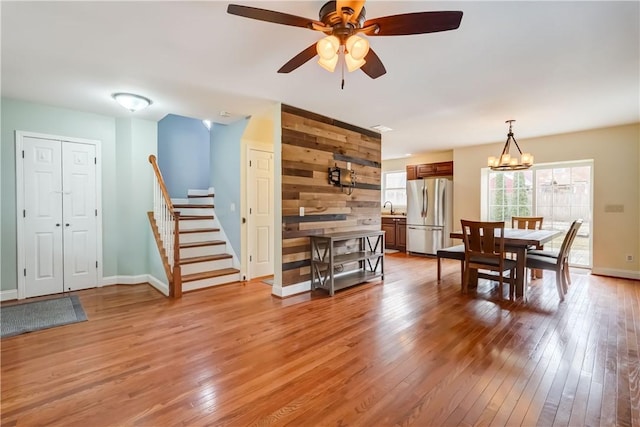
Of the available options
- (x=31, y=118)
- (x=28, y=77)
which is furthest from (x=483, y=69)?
(x=31, y=118)

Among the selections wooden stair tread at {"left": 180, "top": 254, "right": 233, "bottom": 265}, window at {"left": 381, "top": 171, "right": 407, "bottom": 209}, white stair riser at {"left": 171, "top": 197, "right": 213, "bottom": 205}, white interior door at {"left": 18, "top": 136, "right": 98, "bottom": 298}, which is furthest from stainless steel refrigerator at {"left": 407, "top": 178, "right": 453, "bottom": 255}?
white interior door at {"left": 18, "top": 136, "right": 98, "bottom": 298}

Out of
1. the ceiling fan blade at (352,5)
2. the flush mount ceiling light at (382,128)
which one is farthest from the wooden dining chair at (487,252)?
the ceiling fan blade at (352,5)

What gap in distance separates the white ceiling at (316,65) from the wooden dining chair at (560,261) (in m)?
1.66

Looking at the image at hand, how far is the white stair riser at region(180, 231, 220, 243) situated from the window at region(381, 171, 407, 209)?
519 centimetres

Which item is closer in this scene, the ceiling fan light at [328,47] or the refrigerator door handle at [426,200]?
the ceiling fan light at [328,47]

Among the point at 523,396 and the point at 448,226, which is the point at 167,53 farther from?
the point at 448,226

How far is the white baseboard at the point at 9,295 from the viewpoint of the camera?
3.67 meters

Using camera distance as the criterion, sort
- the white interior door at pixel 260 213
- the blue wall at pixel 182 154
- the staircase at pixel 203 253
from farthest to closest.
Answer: the blue wall at pixel 182 154
the white interior door at pixel 260 213
the staircase at pixel 203 253

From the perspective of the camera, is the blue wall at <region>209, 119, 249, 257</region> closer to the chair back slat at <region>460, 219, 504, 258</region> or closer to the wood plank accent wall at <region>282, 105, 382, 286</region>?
the wood plank accent wall at <region>282, 105, 382, 286</region>

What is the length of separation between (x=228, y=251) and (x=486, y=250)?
3781 millimetres

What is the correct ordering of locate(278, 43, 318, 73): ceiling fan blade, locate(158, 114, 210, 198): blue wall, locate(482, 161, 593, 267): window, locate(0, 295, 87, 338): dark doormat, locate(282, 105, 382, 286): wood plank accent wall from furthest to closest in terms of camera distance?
locate(158, 114, 210, 198): blue wall, locate(482, 161, 593, 267): window, locate(282, 105, 382, 286): wood plank accent wall, locate(0, 295, 87, 338): dark doormat, locate(278, 43, 318, 73): ceiling fan blade

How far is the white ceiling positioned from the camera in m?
2.03

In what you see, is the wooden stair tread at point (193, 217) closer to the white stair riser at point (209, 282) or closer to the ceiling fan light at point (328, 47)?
the white stair riser at point (209, 282)

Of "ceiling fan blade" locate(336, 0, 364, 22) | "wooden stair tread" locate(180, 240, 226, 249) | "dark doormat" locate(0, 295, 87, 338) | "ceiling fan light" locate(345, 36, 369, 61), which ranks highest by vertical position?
"ceiling fan blade" locate(336, 0, 364, 22)
